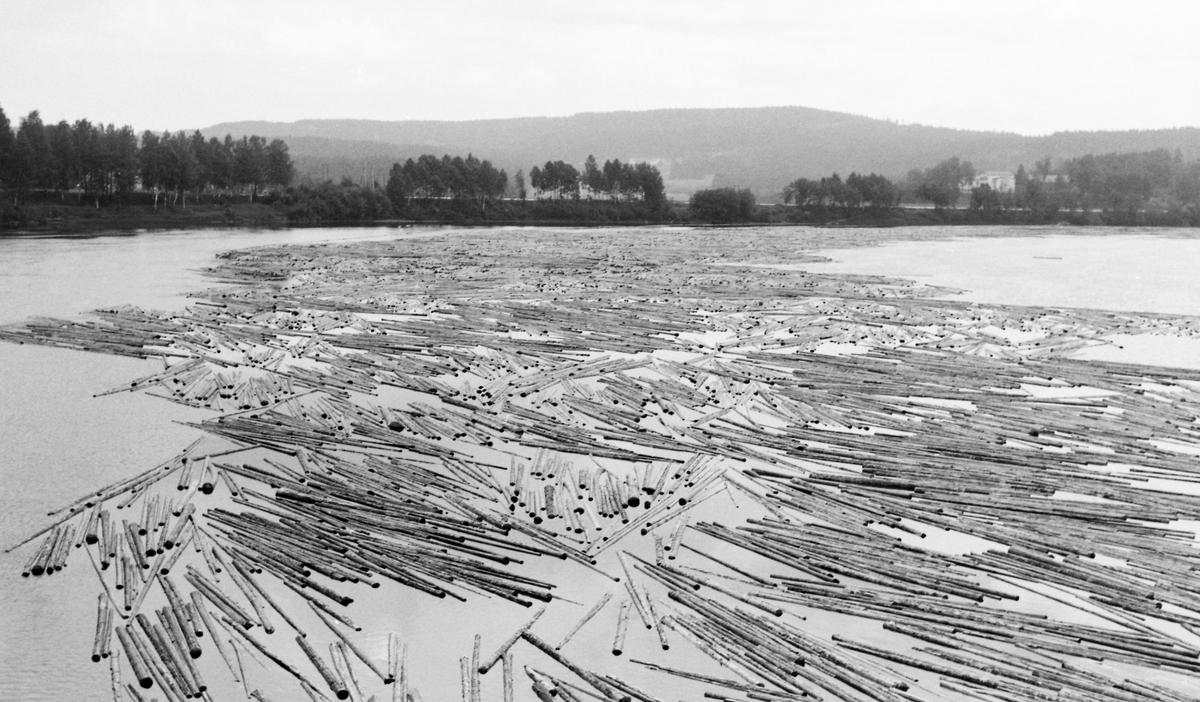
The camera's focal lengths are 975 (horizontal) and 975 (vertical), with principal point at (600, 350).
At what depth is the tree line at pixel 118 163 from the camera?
74.2 metres

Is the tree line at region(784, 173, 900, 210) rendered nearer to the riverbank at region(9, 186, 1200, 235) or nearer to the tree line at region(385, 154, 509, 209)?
the riverbank at region(9, 186, 1200, 235)

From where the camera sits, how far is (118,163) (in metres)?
79.9

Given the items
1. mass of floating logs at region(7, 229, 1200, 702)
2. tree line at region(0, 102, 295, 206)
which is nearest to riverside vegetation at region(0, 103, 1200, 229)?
tree line at region(0, 102, 295, 206)

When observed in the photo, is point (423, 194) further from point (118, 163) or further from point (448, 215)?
point (118, 163)

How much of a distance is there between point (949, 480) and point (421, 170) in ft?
319

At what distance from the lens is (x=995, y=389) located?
18.4m

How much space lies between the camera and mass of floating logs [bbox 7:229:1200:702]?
8.84m

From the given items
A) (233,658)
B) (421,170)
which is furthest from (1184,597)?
(421,170)

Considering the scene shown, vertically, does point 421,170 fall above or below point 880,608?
above

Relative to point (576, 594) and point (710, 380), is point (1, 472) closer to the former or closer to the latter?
point (576, 594)

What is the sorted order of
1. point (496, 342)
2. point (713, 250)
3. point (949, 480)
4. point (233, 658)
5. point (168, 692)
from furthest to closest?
point (713, 250)
point (496, 342)
point (949, 480)
point (233, 658)
point (168, 692)

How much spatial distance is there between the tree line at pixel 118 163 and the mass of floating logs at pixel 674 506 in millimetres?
59321

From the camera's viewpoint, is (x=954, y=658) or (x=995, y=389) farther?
(x=995, y=389)

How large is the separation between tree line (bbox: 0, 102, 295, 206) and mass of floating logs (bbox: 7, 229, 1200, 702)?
59.3 m
